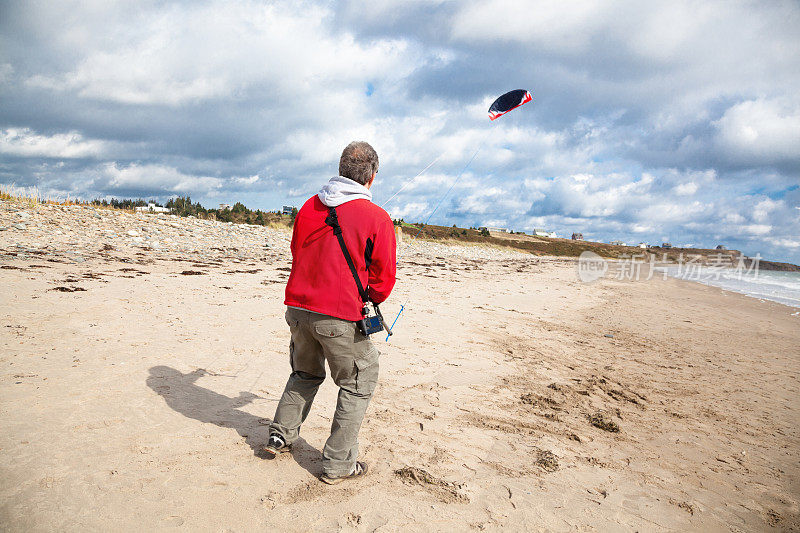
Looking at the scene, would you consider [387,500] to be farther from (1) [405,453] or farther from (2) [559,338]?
(2) [559,338]

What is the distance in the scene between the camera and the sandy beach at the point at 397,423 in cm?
291

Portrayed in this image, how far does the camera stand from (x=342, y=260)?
9.80ft

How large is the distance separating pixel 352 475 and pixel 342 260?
1.80 metres

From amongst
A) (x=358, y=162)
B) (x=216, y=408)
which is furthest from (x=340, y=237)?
(x=216, y=408)

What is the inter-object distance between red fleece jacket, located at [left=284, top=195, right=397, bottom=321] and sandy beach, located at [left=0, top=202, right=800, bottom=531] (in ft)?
4.90

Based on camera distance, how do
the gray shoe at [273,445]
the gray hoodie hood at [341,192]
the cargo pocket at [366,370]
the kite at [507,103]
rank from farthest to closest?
the kite at [507,103] < the gray shoe at [273,445] < the cargo pocket at [366,370] < the gray hoodie hood at [341,192]

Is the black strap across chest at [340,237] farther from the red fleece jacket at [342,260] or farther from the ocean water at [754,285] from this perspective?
the ocean water at [754,285]

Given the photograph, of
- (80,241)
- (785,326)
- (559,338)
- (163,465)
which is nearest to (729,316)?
(785,326)

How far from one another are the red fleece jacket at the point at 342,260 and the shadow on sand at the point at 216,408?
1499 mm

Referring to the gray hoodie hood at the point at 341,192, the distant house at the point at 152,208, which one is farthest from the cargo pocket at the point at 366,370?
the distant house at the point at 152,208

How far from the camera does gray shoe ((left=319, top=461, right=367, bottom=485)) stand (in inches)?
125

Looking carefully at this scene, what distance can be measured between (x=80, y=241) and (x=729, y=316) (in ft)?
81.8

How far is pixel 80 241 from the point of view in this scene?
16.0m

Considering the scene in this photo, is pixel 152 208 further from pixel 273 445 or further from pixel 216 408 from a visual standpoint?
pixel 273 445
